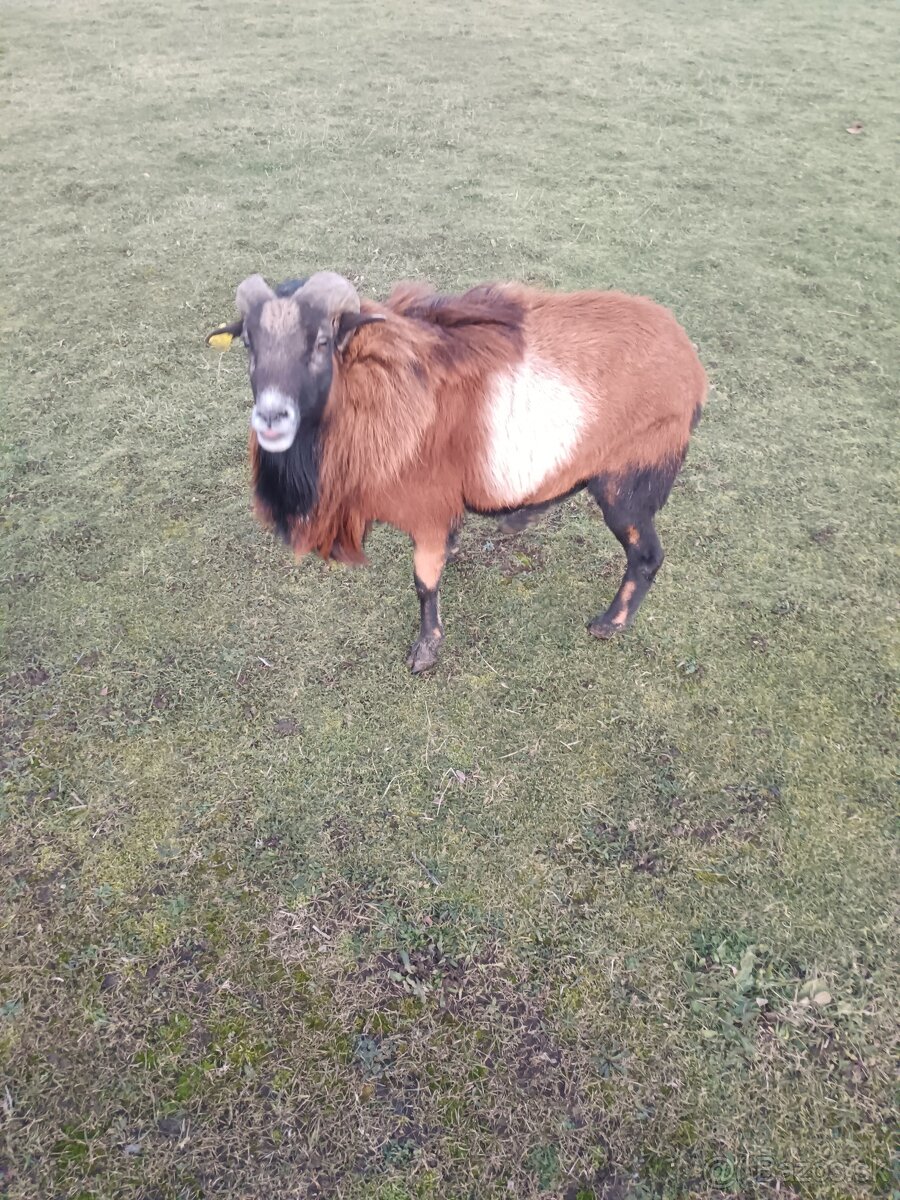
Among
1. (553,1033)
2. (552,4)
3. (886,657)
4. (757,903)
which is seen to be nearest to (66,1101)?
(553,1033)

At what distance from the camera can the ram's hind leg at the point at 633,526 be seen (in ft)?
9.09

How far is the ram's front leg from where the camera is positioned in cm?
282

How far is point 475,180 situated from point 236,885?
6540 millimetres

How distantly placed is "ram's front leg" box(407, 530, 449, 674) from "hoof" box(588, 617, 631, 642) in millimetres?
681

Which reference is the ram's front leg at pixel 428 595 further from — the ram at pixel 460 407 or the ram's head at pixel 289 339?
the ram's head at pixel 289 339

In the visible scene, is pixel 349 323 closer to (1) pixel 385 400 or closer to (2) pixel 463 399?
(1) pixel 385 400

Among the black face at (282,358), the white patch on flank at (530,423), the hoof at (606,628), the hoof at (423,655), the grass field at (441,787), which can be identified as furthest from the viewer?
the hoof at (606,628)

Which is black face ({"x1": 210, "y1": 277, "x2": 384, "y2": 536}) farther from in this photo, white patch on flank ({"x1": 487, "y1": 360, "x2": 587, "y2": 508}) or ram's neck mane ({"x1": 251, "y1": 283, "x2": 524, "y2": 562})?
white patch on flank ({"x1": 487, "y1": 360, "x2": 587, "y2": 508})

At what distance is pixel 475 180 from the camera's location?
676 centimetres

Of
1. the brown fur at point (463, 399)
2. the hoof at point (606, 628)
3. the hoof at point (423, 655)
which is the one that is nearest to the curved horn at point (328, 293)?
the brown fur at point (463, 399)

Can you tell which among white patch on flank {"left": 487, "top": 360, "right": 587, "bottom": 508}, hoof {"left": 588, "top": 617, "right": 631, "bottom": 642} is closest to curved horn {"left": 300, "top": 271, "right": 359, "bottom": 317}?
white patch on flank {"left": 487, "top": 360, "right": 587, "bottom": 508}

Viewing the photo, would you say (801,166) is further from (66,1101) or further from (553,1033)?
(66,1101)

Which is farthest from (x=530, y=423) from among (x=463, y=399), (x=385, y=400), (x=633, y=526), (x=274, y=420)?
(x=274, y=420)

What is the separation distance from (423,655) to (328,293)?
151 centimetres
